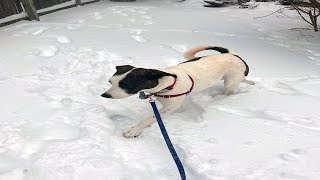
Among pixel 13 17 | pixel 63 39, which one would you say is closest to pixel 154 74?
pixel 63 39

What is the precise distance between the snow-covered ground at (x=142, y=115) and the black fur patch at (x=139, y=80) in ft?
1.28

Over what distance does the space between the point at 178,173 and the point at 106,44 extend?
11.1 ft

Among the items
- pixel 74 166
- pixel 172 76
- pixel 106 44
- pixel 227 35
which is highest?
pixel 172 76

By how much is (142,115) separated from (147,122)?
336 millimetres

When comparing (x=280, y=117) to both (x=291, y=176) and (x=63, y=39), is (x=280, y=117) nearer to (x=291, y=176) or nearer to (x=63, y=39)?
(x=291, y=176)

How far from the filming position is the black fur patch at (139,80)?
8.21 feet

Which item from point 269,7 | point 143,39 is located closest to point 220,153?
point 143,39

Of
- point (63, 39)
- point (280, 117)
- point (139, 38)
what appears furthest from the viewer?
point (139, 38)

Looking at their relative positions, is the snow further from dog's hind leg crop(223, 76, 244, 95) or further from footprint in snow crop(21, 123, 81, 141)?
dog's hind leg crop(223, 76, 244, 95)

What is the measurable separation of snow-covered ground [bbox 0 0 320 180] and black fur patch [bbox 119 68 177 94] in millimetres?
391

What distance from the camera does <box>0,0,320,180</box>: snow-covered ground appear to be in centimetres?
228

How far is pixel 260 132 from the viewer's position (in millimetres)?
2738

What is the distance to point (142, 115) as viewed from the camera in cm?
308

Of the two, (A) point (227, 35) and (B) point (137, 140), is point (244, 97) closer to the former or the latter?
(B) point (137, 140)
